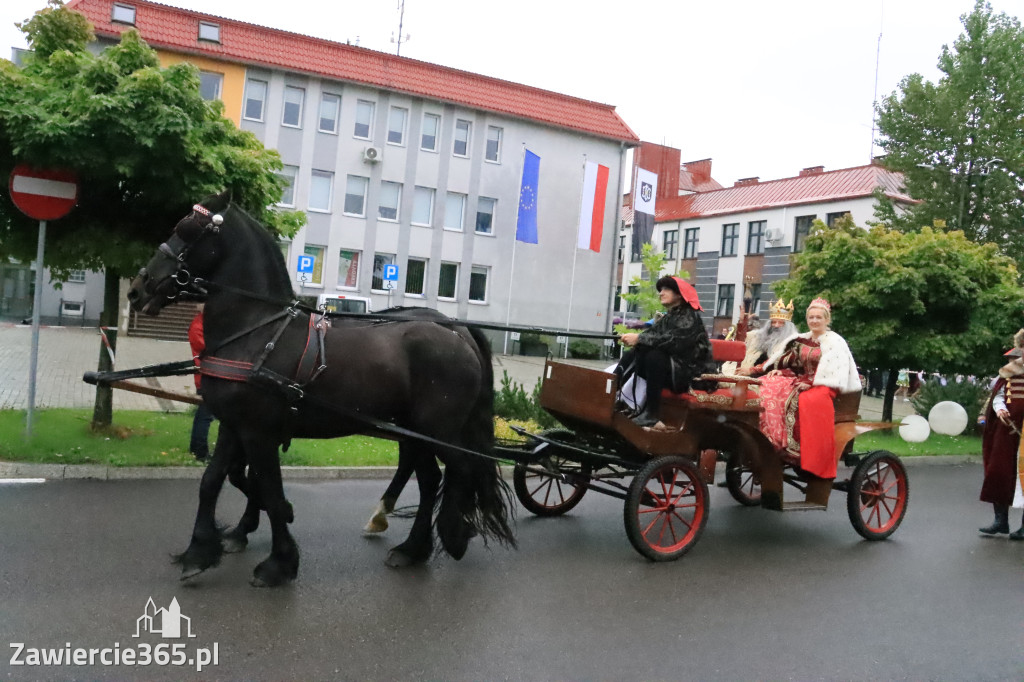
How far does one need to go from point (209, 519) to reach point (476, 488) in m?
1.74

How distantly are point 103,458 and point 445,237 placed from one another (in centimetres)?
2733

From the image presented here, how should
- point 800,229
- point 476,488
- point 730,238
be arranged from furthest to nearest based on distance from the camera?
point 730,238 → point 800,229 → point 476,488

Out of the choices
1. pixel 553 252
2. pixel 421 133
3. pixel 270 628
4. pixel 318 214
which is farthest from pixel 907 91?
pixel 270 628

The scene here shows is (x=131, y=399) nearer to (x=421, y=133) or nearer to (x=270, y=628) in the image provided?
(x=270, y=628)

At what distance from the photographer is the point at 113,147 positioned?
7.99m

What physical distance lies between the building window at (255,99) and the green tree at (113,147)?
78.1ft

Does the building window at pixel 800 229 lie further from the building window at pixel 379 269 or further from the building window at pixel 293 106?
the building window at pixel 293 106

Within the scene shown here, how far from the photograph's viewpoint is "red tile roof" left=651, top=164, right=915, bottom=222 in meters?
37.9

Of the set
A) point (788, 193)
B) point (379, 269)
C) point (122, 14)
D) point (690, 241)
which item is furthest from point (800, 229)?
point (122, 14)

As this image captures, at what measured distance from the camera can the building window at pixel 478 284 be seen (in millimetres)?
35938

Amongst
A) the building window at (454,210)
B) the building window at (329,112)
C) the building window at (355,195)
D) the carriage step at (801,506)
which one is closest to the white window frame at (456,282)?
the building window at (454,210)

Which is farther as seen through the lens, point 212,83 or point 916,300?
point 212,83

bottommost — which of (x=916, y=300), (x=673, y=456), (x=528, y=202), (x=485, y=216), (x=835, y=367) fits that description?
(x=673, y=456)

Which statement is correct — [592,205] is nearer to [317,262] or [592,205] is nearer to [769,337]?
[317,262]
